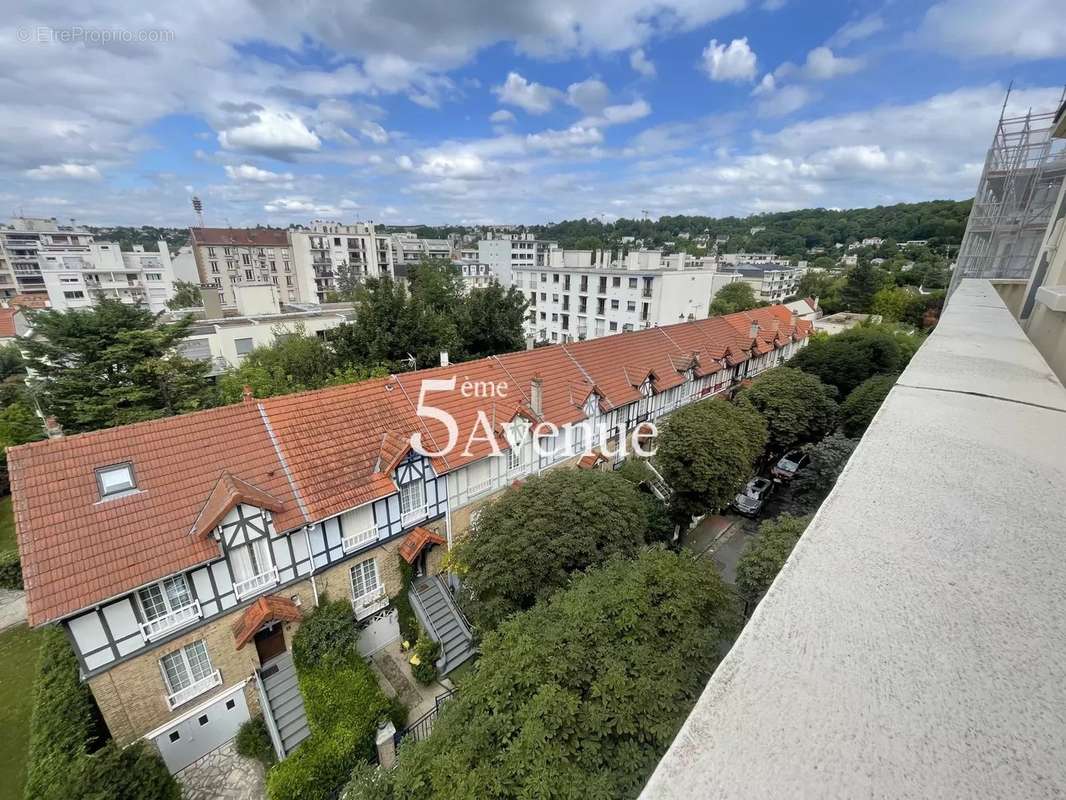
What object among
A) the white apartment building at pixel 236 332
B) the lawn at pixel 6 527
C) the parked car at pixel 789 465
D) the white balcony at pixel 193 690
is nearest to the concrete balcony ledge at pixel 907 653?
the white balcony at pixel 193 690

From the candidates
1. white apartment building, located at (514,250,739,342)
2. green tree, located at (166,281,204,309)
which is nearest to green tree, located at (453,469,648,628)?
white apartment building, located at (514,250,739,342)

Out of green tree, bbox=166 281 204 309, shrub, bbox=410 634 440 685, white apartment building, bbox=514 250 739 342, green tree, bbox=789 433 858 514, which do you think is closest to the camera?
shrub, bbox=410 634 440 685

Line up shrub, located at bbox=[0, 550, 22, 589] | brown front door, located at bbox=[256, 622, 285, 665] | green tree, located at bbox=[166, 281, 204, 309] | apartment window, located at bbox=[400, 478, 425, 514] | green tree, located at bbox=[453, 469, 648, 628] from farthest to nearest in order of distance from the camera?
1. green tree, located at bbox=[166, 281, 204, 309]
2. shrub, located at bbox=[0, 550, 22, 589]
3. apartment window, located at bbox=[400, 478, 425, 514]
4. brown front door, located at bbox=[256, 622, 285, 665]
5. green tree, located at bbox=[453, 469, 648, 628]

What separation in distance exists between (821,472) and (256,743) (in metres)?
21.1

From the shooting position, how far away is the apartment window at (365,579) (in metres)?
14.1

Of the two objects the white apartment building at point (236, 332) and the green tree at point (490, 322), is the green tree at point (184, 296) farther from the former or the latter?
the green tree at point (490, 322)

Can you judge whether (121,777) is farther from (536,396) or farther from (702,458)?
(702,458)

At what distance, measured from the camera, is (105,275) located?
174 feet

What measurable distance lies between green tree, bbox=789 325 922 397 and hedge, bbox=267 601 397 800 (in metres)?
29.5

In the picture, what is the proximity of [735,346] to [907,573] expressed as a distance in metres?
31.9

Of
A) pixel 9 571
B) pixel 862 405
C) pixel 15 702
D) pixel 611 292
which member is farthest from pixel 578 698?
pixel 611 292

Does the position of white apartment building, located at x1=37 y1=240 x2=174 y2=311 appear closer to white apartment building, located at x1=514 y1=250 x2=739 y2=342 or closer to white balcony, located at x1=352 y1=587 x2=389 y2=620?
white apartment building, located at x1=514 y1=250 x2=739 y2=342

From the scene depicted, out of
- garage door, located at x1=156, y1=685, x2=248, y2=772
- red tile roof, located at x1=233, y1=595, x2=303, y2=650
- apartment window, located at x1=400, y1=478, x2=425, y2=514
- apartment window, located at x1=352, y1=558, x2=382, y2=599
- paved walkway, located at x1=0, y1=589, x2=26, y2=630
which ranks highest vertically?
apartment window, located at x1=400, y1=478, x2=425, y2=514

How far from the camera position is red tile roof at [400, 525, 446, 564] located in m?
14.6
